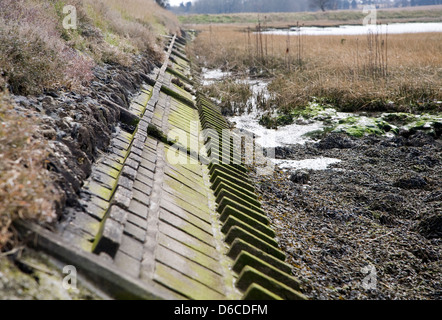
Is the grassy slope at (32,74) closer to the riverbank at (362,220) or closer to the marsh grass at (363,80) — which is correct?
the riverbank at (362,220)

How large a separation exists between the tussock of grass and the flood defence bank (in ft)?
0.42

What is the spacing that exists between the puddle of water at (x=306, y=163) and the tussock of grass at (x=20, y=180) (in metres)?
6.04

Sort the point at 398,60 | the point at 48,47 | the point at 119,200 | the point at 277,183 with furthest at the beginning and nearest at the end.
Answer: the point at 398,60, the point at 277,183, the point at 48,47, the point at 119,200

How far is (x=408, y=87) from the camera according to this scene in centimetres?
1276

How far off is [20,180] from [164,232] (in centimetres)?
144

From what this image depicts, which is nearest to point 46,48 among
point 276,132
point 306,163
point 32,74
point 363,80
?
point 32,74

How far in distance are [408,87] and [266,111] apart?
4.46 metres

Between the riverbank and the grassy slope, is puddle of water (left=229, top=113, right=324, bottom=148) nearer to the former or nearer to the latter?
the riverbank

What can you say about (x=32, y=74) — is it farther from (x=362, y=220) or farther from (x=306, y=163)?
(x=306, y=163)

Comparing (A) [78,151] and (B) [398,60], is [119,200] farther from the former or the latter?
(B) [398,60]

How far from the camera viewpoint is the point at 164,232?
379 cm

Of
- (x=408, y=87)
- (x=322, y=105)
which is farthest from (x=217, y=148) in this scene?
(x=408, y=87)

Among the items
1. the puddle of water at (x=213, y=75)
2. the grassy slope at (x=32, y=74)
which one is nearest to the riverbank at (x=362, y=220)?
the grassy slope at (x=32, y=74)

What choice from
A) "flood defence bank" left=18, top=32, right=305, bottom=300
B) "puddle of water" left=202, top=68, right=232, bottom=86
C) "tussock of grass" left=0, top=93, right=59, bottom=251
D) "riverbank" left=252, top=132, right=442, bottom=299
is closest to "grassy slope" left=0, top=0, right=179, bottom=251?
"tussock of grass" left=0, top=93, right=59, bottom=251
